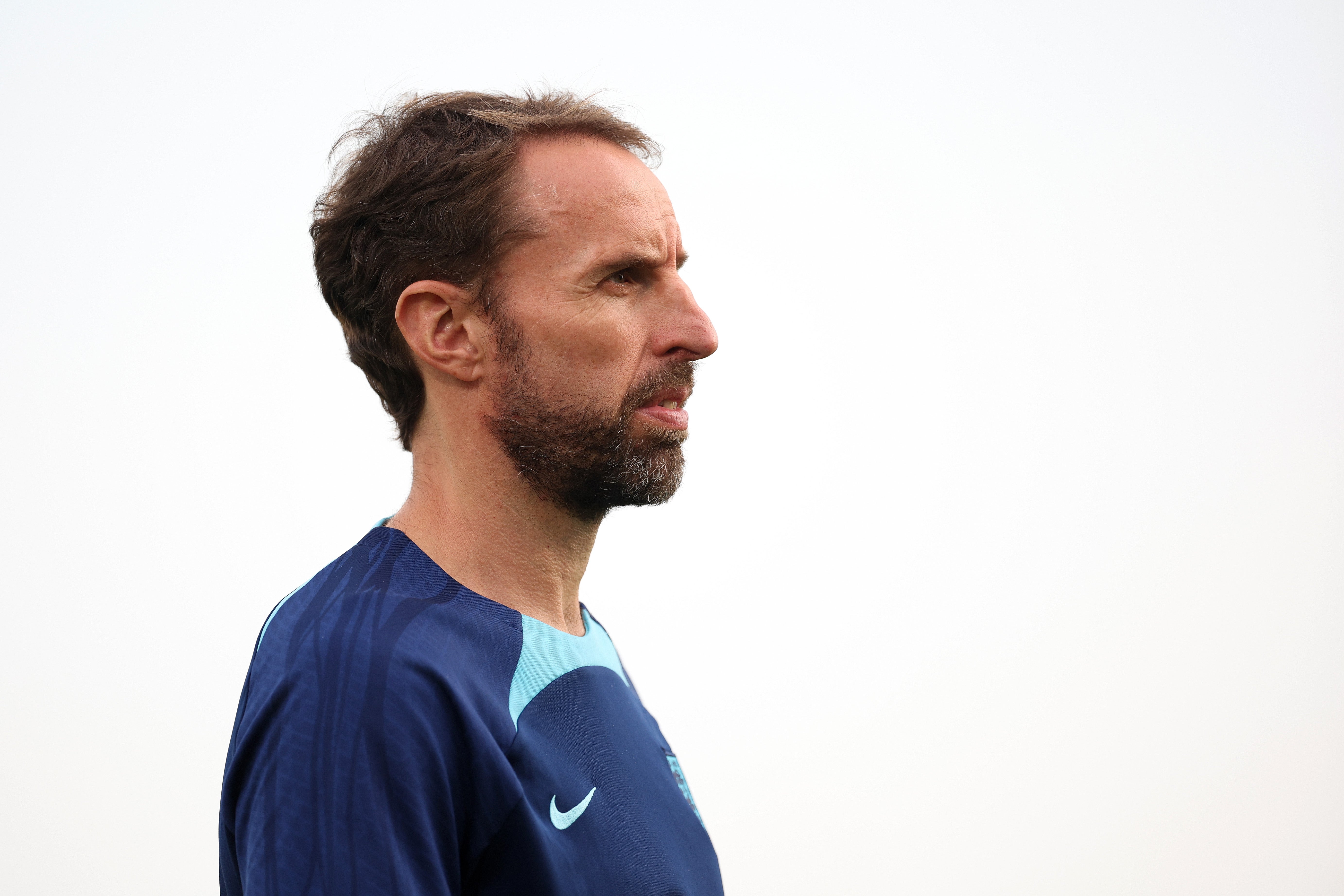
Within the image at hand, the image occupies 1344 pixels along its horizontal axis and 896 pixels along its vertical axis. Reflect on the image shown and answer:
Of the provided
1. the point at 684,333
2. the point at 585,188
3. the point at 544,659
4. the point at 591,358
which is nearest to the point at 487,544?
the point at 544,659

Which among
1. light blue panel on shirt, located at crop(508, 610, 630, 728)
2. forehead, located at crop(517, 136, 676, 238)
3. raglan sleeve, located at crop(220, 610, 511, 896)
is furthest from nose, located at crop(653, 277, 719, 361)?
raglan sleeve, located at crop(220, 610, 511, 896)

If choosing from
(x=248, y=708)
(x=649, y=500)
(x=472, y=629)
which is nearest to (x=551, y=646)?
(x=472, y=629)

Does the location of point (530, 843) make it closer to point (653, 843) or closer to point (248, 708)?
point (653, 843)

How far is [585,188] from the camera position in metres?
1.42

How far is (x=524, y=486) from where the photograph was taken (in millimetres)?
1383

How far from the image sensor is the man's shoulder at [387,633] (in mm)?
1079

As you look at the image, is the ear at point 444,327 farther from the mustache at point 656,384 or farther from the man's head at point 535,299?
the mustache at point 656,384

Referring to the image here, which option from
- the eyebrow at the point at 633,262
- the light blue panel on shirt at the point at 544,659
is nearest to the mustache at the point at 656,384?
the eyebrow at the point at 633,262

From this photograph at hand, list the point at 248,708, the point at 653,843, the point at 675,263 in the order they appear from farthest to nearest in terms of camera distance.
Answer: the point at 675,263 → the point at 653,843 → the point at 248,708

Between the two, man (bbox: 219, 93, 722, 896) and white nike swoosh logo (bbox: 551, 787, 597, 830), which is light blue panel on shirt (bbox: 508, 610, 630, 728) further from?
white nike swoosh logo (bbox: 551, 787, 597, 830)

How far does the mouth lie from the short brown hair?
254 mm

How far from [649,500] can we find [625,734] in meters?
0.32

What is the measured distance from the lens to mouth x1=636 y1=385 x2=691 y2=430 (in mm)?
1418

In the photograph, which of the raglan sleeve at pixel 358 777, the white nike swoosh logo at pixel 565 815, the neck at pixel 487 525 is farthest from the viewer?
the neck at pixel 487 525
